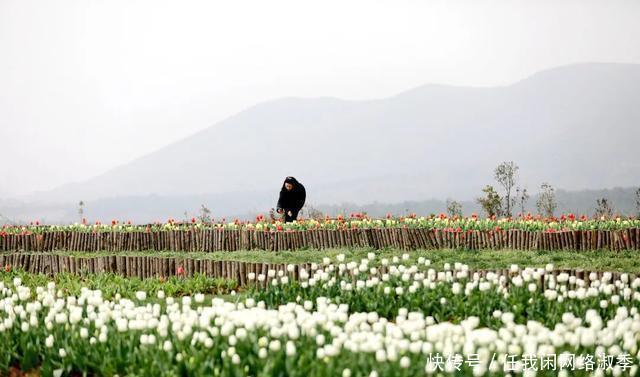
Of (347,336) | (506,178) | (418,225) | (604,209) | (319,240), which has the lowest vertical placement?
(347,336)

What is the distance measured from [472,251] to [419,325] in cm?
1051

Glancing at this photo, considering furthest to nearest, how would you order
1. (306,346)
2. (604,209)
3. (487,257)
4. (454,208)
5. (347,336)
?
(454,208)
(604,209)
(487,257)
(306,346)
(347,336)

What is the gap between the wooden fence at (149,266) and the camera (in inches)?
513

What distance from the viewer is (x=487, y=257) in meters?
16.8

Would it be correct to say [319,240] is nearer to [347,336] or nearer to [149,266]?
[149,266]

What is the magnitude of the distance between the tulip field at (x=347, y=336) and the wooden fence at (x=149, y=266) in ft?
4.18

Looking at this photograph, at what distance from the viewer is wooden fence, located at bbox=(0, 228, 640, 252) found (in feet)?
59.1

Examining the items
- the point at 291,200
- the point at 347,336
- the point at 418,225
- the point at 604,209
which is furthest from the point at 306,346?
the point at 604,209

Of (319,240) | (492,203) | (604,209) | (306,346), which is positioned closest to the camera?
(306,346)

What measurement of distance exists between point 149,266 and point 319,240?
4.73 metres

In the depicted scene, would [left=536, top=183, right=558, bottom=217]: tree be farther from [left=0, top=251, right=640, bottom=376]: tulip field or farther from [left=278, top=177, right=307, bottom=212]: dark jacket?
[left=0, top=251, right=640, bottom=376]: tulip field

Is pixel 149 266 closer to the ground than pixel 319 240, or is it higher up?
closer to the ground

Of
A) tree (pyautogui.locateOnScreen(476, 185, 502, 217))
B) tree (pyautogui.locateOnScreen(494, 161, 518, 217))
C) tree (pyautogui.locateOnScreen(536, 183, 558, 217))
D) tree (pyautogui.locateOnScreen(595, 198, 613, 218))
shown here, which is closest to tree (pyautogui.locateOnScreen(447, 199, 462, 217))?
tree (pyautogui.locateOnScreen(476, 185, 502, 217))

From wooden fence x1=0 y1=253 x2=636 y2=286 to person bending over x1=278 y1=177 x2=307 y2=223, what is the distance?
633 cm
